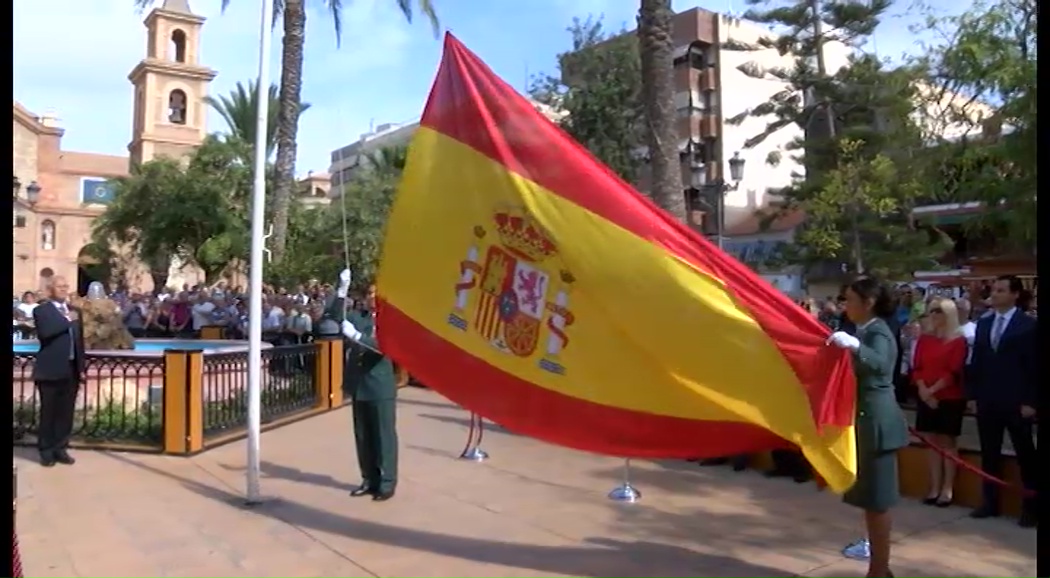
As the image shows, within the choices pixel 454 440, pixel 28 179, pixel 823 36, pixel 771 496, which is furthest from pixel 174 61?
pixel 771 496

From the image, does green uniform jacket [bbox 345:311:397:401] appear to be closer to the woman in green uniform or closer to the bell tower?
the woman in green uniform

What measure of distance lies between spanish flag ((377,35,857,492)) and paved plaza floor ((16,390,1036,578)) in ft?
3.46

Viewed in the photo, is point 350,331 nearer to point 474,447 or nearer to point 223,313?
point 474,447

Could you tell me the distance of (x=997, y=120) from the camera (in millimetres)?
10805

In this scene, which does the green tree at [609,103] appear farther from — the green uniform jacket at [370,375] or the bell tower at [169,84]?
the bell tower at [169,84]

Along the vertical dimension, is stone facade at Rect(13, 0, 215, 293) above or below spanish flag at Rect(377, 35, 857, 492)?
above

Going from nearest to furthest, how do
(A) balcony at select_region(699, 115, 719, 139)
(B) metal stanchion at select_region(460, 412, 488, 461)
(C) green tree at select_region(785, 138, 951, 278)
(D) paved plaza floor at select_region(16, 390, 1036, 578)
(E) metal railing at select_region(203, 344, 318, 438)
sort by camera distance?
1. (D) paved plaza floor at select_region(16, 390, 1036, 578)
2. (B) metal stanchion at select_region(460, 412, 488, 461)
3. (E) metal railing at select_region(203, 344, 318, 438)
4. (C) green tree at select_region(785, 138, 951, 278)
5. (A) balcony at select_region(699, 115, 719, 139)

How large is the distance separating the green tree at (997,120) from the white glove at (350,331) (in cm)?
558

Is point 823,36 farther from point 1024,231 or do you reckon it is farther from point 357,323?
point 357,323

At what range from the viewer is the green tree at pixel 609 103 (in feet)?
103

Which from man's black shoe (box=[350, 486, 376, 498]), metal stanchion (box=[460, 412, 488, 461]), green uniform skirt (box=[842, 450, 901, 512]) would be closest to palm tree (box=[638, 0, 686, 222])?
metal stanchion (box=[460, 412, 488, 461])

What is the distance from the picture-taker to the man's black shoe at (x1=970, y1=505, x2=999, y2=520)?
22.6 ft

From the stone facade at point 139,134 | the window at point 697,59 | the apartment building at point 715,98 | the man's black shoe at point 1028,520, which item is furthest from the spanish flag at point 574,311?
the stone facade at point 139,134

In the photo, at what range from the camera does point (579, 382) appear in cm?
524
